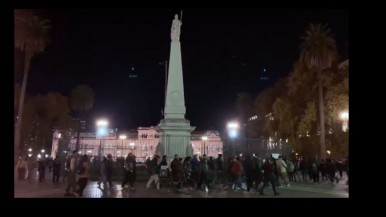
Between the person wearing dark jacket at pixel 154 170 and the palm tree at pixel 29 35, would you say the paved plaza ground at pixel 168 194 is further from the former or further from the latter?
the palm tree at pixel 29 35

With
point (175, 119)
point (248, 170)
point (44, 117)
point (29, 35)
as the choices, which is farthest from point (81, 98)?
point (248, 170)

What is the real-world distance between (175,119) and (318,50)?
44.8 ft

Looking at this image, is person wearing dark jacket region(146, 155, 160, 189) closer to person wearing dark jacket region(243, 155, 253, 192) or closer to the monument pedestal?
person wearing dark jacket region(243, 155, 253, 192)

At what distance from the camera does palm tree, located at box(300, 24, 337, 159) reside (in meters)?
36.8

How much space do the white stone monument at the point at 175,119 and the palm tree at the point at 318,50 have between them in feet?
37.5

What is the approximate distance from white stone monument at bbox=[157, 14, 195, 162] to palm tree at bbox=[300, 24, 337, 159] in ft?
37.5

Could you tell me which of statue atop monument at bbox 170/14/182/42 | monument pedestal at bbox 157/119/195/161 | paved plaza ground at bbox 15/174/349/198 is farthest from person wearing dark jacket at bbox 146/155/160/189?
statue atop monument at bbox 170/14/182/42

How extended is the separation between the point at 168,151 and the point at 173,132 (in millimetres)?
1153

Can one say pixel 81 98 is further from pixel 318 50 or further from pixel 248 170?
pixel 248 170

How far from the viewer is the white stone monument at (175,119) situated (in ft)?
94.9

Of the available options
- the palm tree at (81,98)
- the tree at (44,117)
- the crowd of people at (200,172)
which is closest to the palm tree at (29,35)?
the crowd of people at (200,172)
